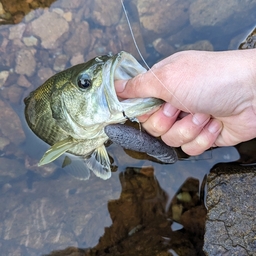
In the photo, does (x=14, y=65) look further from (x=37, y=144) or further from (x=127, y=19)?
(x=127, y=19)

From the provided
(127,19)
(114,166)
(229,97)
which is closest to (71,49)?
(127,19)

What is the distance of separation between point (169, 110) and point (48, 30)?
2.06 metres

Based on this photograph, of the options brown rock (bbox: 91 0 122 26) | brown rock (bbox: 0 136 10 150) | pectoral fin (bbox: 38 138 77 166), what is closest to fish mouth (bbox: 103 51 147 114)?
pectoral fin (bbox: 38 138 77 166)

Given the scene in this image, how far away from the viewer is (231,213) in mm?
3092

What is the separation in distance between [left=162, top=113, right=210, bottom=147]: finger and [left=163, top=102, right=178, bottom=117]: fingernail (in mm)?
109

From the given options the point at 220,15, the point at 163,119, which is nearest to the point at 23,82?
the point at 163,119

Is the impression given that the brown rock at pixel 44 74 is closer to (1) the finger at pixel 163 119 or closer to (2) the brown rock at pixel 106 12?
(2) the brown rock at pixel 106 12

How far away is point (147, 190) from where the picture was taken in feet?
12.1

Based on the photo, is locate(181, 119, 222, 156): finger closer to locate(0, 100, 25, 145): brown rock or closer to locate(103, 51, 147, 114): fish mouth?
locate(103, 51, 147, 114): fish mouth

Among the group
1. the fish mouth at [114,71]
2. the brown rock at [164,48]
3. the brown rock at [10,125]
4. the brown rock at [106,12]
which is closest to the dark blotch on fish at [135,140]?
the fish mouth at [114,71]

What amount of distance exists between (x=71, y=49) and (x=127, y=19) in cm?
75

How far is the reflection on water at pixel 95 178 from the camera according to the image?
3.57 meters

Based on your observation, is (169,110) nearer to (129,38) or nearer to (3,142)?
(129,38)

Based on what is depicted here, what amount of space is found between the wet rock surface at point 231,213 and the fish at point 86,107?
3.62 feet
